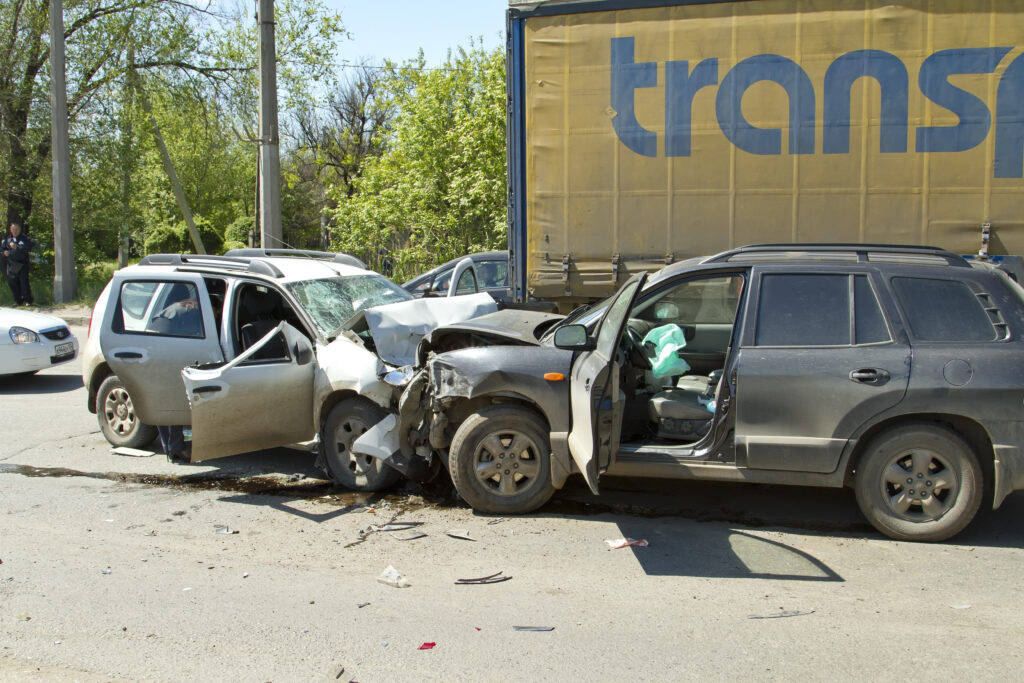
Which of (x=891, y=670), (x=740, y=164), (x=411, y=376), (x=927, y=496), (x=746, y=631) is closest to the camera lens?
(x=891, y=670)

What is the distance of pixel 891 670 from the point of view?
363cm

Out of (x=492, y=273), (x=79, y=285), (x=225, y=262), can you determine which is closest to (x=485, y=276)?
(x=492, y=273)

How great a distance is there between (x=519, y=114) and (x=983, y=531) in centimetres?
557

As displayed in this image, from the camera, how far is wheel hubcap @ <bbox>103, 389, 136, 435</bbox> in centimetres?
748

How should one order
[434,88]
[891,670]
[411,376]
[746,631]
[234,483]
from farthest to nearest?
[434,88] < [234,483] < [411,376] < [746,631] < [891,670]

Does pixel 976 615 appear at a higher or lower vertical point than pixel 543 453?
lower

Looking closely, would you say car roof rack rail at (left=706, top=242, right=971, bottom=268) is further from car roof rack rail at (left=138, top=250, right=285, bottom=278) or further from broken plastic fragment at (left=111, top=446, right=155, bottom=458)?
broken plastic fragment at (left=111, top=446, right=155, bottom=458)

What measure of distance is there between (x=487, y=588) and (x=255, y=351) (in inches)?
109

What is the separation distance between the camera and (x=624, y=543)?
5.21 metres

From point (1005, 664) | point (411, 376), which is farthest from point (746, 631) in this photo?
point (411, 376)

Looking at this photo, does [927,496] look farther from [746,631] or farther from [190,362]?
[190,362]

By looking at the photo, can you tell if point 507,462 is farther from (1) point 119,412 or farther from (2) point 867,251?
(1) point 119,412

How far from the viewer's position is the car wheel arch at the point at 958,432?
504 centimetres

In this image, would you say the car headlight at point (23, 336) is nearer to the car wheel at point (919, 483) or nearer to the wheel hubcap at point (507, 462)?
the wheel hubcap at point (507, 462)
